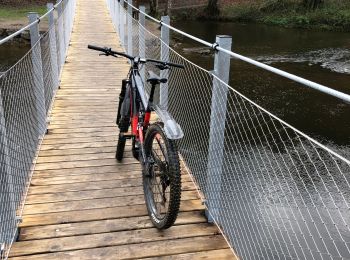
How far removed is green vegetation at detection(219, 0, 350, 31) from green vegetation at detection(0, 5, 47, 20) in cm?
1088

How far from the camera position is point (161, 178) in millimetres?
2850

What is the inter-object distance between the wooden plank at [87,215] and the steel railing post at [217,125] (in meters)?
0.19

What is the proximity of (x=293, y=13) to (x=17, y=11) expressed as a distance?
15915 mm

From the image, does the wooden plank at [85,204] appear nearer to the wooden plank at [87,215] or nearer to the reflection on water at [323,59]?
the wooden plank at [87,215]

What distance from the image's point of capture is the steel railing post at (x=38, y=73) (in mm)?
4195

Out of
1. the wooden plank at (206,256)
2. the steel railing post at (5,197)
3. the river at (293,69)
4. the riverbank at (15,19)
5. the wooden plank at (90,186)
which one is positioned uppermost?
the steel railing post at (5,197)

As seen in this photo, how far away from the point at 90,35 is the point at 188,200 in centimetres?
927

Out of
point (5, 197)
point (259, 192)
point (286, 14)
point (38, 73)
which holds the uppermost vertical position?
point (38, 73)

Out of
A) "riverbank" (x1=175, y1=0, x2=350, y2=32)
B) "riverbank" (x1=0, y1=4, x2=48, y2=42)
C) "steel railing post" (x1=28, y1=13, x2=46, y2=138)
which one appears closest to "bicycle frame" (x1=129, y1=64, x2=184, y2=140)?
"steel railing post" (x1=28, y1=13, x2=46, y2=138)

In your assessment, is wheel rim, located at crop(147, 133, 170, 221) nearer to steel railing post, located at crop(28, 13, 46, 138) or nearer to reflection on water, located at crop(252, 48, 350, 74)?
steel railing post, located at crop(28, 13, 46, 138)

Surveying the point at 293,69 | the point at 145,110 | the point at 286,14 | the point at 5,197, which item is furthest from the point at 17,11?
the point at 5,197

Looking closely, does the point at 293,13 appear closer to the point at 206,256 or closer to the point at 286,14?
the point at 286,14

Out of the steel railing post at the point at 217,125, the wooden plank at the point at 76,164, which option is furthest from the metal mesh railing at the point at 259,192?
the wooden plank at the point at 76,164

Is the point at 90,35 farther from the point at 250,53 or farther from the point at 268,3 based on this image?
the point at 268,3
